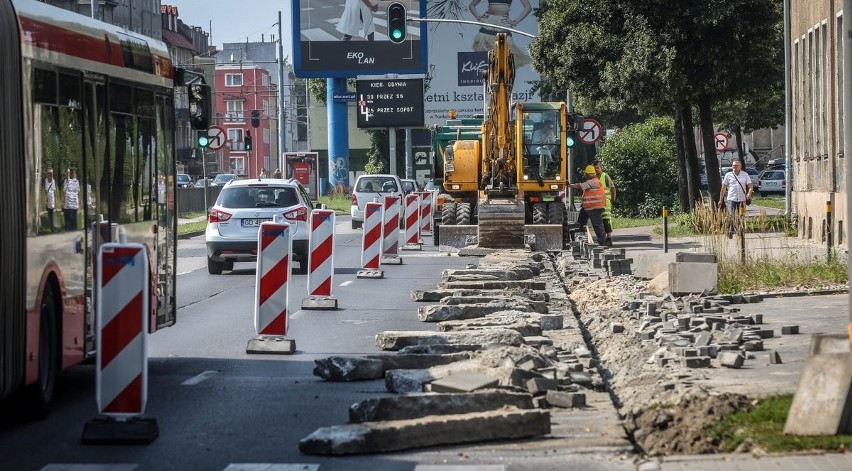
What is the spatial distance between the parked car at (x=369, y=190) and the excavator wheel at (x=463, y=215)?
40.2 ft

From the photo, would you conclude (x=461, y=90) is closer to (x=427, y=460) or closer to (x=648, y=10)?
(x=648, y=10)

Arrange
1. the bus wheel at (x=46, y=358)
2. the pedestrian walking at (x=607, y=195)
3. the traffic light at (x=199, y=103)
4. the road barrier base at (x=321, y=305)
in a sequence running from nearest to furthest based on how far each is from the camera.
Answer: the bus wheel at (x=46, y=358), the traffic light at (x=199, y=103), the road barrier base at (x=321, y=305), the pedestrian walking at (x=607, y=195)

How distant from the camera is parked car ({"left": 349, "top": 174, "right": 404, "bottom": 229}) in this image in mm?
45625

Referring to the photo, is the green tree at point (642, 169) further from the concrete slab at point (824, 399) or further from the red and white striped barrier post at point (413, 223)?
the concrete slab at point (824, 399)

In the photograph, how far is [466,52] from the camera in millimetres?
93062

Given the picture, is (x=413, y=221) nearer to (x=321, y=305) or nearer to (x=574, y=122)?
(x=574, y=122)

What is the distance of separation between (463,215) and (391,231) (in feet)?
16.7

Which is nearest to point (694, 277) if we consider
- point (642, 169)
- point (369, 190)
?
point (369, 190)

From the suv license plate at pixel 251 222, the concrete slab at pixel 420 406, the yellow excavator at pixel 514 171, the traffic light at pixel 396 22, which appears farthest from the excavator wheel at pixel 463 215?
the concrete slab at pixel 420 406

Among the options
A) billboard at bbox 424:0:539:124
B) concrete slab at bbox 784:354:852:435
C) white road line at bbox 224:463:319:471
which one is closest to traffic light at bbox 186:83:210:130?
white road line at bbox 224:463:319:471

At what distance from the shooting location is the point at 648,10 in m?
→ 37.6

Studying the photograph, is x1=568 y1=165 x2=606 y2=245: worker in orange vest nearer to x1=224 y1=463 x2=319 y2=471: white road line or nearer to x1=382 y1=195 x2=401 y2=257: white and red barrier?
x1=382 y1=195 x2=401 y2=257: white and red barrier

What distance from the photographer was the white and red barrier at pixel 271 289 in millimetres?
13500

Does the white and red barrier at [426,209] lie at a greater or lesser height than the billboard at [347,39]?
lesser
